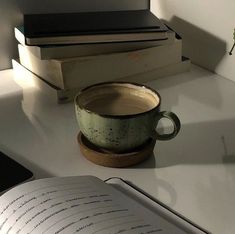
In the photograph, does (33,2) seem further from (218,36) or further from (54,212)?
(54,212)

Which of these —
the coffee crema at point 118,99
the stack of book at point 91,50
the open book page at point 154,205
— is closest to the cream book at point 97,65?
the stack of book at point 91,50

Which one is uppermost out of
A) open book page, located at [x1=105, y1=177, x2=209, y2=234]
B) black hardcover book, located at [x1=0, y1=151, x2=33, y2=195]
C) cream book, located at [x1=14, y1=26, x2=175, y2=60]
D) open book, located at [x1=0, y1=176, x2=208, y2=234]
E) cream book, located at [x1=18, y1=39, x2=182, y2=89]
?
cream book, located at [x1=14, y1=26, x2=175, y2=60]

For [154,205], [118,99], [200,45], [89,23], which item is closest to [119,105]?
[118,99]

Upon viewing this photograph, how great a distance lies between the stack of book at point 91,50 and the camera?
3.06 feet

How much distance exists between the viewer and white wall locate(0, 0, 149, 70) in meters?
1.05

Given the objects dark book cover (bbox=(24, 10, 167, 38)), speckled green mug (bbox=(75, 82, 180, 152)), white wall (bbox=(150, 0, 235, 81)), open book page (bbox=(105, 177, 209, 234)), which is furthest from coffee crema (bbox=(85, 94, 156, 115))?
white wall (bbox=(150, 0, 235, 81))

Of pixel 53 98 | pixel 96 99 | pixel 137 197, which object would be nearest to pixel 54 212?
pixel 137 197

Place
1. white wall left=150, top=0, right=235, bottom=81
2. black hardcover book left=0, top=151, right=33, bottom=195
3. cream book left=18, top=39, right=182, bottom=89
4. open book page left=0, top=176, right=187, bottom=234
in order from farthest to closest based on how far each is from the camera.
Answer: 1. white wall left=150, top=0, right=235, bottom=81
2. cream book left=18, top=39, right=182, bottom=89
3. black hardcover book left=0, top=151, right=33, bottom=195
4. open book page left=0, top=176, right=187, bottom=234

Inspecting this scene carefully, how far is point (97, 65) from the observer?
953mm

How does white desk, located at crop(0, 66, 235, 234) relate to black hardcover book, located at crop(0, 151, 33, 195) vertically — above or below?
below

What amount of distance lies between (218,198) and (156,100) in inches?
6.4

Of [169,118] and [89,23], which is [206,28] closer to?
[89,23]

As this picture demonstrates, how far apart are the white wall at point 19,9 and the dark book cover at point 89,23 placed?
3cm

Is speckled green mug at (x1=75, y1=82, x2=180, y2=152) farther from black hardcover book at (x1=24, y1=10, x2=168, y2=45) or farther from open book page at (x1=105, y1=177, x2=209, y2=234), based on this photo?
black hardcover book at (x1=24, y1=10, x2=168, y2=45)
